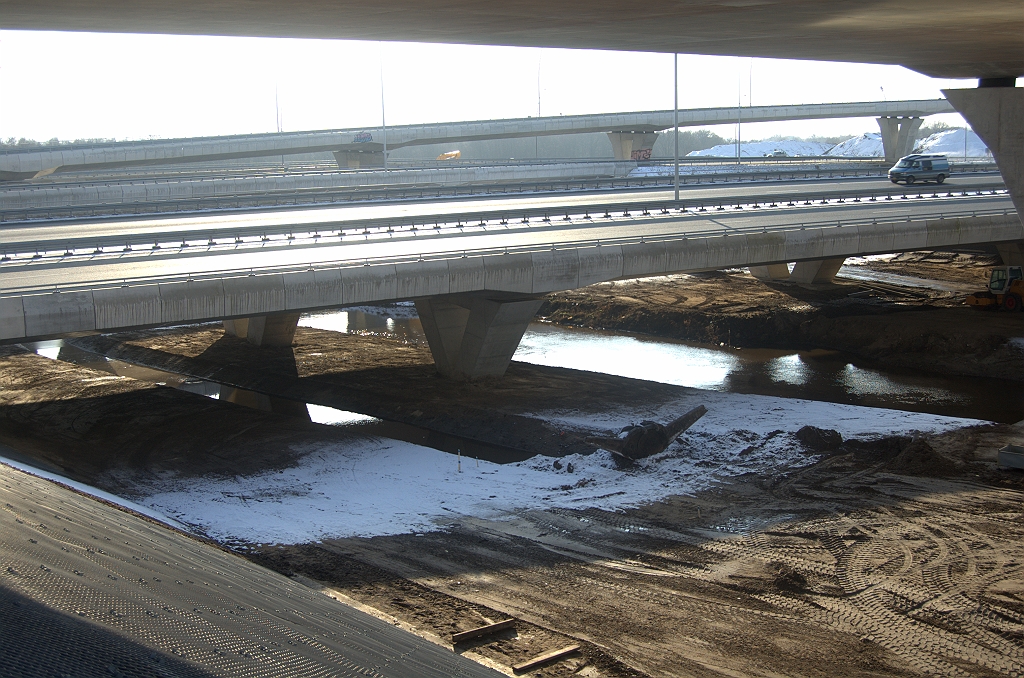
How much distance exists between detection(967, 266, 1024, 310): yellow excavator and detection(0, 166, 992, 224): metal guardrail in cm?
1788

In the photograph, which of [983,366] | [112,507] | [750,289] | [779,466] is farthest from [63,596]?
[750,289]

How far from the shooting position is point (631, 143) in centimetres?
8869

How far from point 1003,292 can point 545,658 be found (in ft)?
109

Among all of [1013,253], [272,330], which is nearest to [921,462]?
[272,330]

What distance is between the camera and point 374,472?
20.7 m

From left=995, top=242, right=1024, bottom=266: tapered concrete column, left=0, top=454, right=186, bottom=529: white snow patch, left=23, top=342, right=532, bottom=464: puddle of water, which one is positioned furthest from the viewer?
left=995, top=242, right=1024, bottom=266: tapered concrete column

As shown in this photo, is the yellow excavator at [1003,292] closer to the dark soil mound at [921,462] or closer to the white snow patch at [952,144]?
the dark soil mound at [921,462]

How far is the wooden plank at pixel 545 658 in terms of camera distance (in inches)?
452

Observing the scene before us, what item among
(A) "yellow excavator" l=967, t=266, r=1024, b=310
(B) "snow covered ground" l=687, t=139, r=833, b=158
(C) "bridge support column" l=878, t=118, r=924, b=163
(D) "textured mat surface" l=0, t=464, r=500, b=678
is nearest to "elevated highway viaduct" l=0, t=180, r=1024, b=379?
(A) "yellow excavator" l=967, t=266, r=1024, b=310

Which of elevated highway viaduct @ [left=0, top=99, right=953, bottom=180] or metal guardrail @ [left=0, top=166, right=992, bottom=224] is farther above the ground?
elevated highway viaduct @ [left=0, top=99, right=953, bottom=180]

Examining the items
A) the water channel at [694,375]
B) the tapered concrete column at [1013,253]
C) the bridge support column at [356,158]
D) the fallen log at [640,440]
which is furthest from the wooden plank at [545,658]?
the bridge support column at [356,158]

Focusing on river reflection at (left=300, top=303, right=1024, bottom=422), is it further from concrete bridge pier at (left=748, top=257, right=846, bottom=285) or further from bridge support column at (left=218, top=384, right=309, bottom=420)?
concrete bridge pier at (left=748, top=257, right=846, bottom=285)

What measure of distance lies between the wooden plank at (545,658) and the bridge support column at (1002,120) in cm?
1638

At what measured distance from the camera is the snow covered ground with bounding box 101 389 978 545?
17.5 meters
